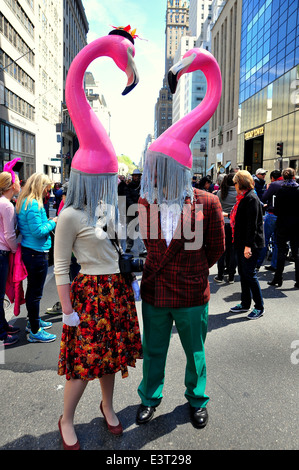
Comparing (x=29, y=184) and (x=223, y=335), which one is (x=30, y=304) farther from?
(x=223, y=335)

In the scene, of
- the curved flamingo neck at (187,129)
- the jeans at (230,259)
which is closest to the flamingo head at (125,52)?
the curved flamingo neck at (187,129)

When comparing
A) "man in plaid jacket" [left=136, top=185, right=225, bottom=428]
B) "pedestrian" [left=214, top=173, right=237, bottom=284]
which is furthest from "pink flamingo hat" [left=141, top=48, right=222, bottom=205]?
"pedestrian" [left=214, top=173, right=237, bottom=284]

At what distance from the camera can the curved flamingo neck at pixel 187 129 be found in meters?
2.35

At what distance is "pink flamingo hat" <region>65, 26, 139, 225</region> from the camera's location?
2.22 metres

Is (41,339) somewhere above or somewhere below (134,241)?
below

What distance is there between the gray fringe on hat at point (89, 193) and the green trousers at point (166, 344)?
830 mm

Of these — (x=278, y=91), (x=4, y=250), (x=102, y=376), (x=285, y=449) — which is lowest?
(x=285, y=449)

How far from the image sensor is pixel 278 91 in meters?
27.8

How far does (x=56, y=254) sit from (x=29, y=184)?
6.05 feet

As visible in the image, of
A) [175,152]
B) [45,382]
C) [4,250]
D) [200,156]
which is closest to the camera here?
[175,152]

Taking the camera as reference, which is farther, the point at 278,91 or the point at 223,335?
the point at 278,91

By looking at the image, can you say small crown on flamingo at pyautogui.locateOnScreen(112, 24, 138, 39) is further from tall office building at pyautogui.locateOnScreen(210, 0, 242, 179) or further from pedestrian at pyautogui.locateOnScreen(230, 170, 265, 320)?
tall office building at pyautogui.locateOnScreen(210, 0, 242, 179)

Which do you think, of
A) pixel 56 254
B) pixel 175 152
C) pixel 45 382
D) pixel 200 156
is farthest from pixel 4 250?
pixel 200 156

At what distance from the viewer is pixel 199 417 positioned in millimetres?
2523
